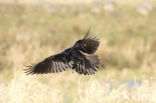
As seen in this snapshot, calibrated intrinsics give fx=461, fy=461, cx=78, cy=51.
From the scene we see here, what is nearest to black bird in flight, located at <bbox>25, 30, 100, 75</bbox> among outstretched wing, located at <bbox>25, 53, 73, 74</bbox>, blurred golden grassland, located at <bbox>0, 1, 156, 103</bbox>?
outstretched wing, located at <bbox>25, 53, 73, 74</bbox>

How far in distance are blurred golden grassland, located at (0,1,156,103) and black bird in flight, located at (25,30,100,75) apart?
14 centimetres

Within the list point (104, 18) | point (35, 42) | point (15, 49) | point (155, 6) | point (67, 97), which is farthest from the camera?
point (155, 6)

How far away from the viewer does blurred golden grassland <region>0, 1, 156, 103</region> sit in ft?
23.0

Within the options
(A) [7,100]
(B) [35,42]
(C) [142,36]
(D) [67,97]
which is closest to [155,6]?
(C) [142,36]

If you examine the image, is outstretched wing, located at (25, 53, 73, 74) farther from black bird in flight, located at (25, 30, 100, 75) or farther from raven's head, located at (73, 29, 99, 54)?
raven's head, located at (73, 29, 99, 54)

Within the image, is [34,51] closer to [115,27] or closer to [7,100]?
[7,100]

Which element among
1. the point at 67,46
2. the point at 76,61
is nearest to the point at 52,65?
the point at 76,61

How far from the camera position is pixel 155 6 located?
27031 mm

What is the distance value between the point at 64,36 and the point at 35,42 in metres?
2.37

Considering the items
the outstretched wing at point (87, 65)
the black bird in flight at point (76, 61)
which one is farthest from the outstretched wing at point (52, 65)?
the outstretched wing at point (87, 65)

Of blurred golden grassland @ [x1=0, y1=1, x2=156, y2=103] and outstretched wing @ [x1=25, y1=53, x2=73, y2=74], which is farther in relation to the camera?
blurred golden grassland @ [x1=0, y1=1, x2=156, y2=103]

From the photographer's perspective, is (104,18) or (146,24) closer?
(146,24)

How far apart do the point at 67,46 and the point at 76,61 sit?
8061mm

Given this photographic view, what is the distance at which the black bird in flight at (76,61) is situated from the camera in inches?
234
